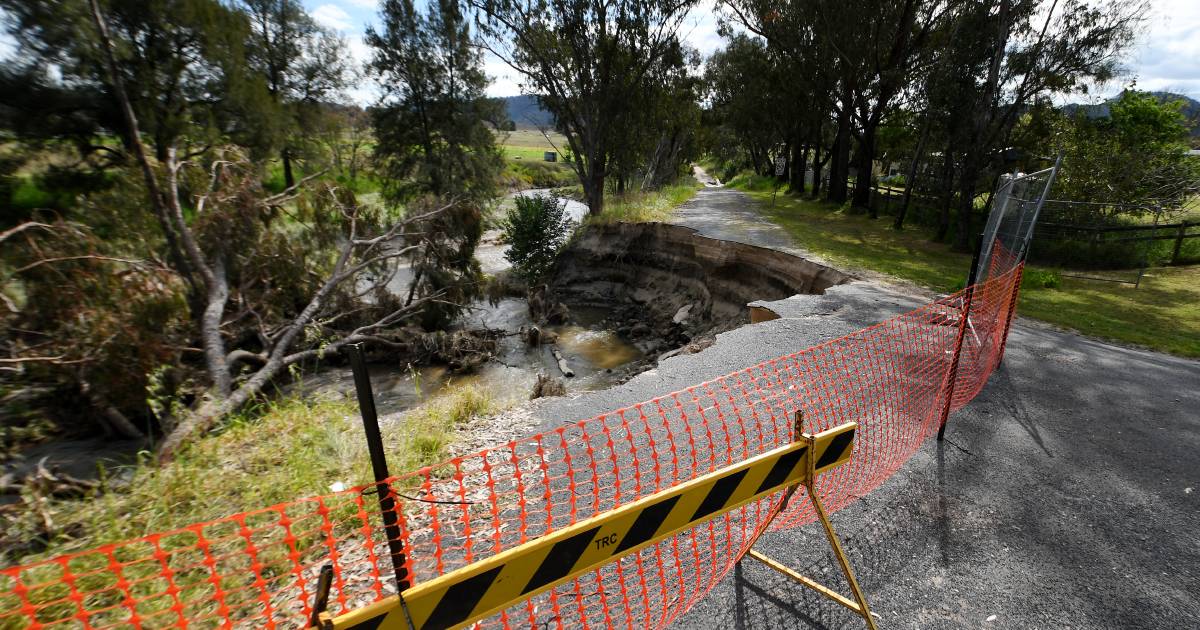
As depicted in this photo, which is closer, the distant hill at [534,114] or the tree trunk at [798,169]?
the distant hill at [534,114]

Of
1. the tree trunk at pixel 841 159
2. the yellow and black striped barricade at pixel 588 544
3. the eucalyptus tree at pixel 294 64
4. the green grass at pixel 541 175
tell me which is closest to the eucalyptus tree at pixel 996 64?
the tree trunk at pixel 841 159

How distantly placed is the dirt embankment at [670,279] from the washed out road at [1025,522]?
555 centimetres

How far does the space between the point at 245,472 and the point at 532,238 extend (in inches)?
641

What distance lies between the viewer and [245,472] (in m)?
4.16

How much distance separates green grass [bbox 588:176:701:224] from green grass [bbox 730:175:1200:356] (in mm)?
5365

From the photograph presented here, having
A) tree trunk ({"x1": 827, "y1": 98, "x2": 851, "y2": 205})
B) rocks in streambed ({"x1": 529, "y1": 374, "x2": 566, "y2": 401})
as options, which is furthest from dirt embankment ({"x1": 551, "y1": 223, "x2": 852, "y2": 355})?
tree trunk ({"x1": 827, "y1": 98, "x2": 851, "y2": 205})

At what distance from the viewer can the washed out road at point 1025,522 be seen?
298 cm

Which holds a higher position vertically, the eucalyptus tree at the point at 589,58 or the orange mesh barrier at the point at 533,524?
the eucalyptus tree at the point at 589,58

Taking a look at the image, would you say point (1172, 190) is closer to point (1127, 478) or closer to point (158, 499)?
point (1127, 478)

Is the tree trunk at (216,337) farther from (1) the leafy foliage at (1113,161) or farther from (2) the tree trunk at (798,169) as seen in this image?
(2) the tree trunk at (798,169)

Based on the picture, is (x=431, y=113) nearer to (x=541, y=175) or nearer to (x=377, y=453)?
(x=541, y=175)

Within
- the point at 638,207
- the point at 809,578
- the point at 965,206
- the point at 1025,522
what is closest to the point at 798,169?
the point at 638,207

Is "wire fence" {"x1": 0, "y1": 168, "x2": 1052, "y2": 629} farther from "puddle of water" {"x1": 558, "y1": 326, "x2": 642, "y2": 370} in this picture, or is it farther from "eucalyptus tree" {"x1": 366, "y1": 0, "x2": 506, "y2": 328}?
"eucalyptus tree" {"x1": 366, "y1": 0, "x2": 506, "y2": 328}

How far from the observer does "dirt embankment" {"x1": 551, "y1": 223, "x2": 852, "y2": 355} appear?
42.1 feet
